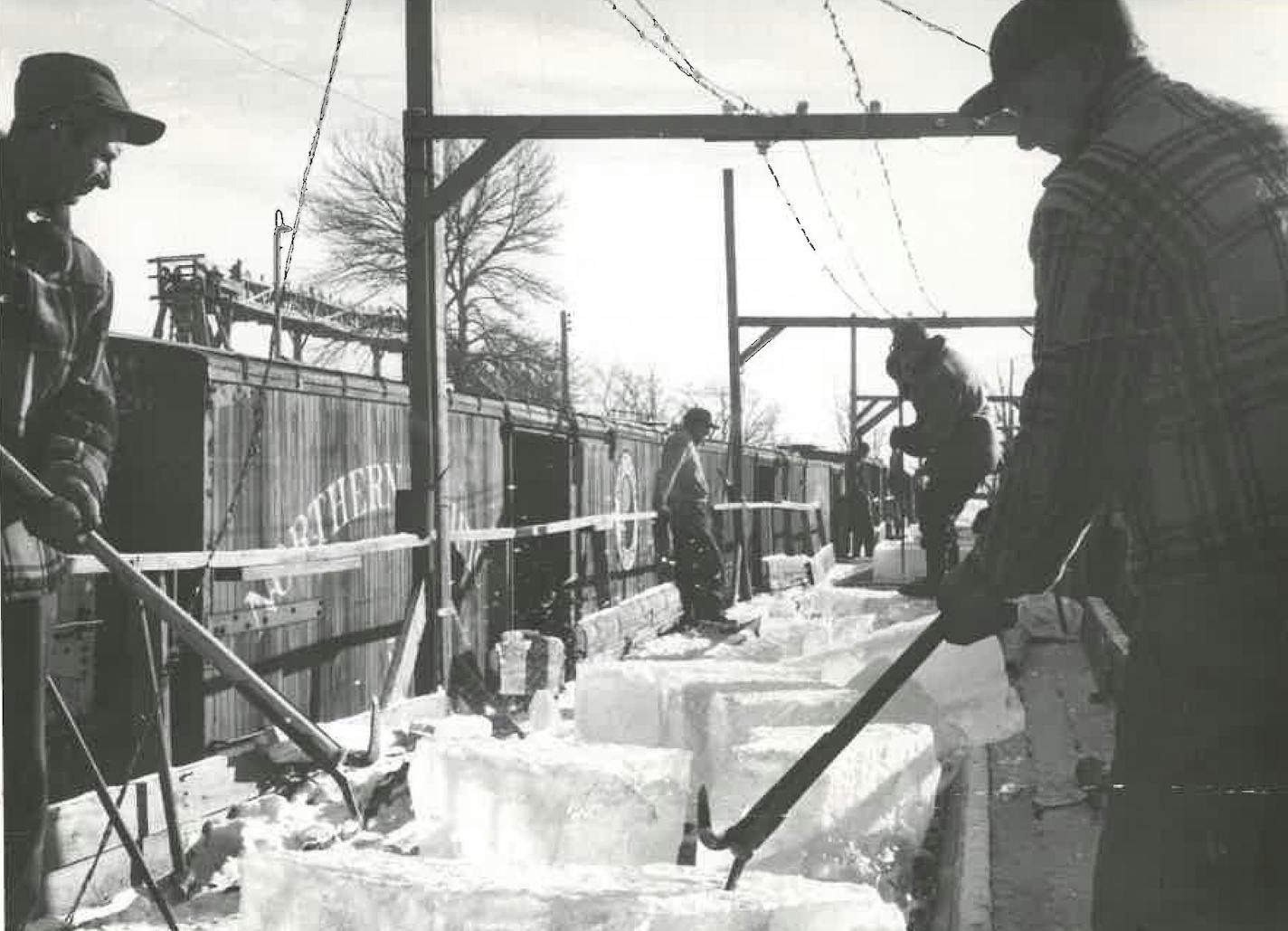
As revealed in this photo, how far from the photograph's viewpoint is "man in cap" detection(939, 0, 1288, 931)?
1.52m

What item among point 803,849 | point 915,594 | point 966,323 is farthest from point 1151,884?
point 966,323

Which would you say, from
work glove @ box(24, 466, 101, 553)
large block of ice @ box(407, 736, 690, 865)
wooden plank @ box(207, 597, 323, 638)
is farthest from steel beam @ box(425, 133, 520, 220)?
work glove @ box(24, 466, 101, 553)

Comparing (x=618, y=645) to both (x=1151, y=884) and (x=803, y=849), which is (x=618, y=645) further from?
(x=1151, y=884)

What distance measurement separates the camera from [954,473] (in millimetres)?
7109

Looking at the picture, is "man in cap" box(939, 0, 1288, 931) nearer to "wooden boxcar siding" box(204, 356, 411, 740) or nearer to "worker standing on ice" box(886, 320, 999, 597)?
"wooden boxcar siding" box(204, 356, 411, 740)

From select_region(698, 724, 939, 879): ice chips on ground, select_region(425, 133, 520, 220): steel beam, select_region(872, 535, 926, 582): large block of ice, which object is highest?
select_region(425, 133, 520, 220): steel beam

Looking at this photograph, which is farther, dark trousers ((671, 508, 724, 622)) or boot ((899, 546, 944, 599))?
dark trousers ((671, 508, 724, 622))

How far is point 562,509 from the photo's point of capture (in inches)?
419

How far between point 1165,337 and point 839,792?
1783mm

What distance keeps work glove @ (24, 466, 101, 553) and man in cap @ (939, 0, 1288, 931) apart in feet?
6.15

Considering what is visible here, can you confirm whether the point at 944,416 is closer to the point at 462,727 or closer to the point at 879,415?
the point at 462,727

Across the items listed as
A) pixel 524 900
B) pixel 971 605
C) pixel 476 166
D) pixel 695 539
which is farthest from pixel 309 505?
pixel 971 605

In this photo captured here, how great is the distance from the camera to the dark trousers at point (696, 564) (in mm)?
10547

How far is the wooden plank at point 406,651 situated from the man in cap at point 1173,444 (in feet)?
14.6
